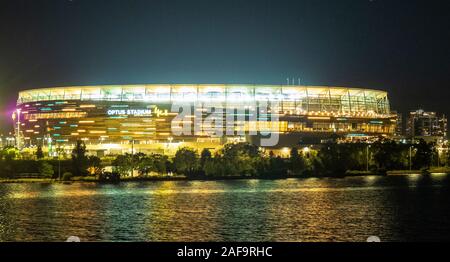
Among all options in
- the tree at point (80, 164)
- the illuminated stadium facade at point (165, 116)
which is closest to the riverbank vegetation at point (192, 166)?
the tree at point (80, 164)

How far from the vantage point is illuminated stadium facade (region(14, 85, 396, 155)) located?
80.5m

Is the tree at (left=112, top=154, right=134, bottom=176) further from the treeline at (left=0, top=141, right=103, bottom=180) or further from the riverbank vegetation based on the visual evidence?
the treeline at (left=0, top=141, right=103, bottom=180)

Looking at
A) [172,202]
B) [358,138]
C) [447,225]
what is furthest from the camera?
[358,138]

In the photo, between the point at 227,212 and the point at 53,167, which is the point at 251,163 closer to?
the point at 53,167

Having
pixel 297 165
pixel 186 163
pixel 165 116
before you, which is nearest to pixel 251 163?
pixel 297 165

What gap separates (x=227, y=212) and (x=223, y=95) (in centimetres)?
5505

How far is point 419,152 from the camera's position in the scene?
6003 centimetres

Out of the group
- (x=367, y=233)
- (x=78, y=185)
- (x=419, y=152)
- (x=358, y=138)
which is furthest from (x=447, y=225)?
A: (x=358, y=138)

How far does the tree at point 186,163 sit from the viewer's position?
5138 centimetres

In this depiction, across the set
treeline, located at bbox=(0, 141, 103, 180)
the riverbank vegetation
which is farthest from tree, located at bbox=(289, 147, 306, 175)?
treeline, located at bbox=(0, 141, 103, 180)

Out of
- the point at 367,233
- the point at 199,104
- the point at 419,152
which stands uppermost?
the point at 199,104

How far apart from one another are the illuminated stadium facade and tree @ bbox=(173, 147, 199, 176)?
2396cm
